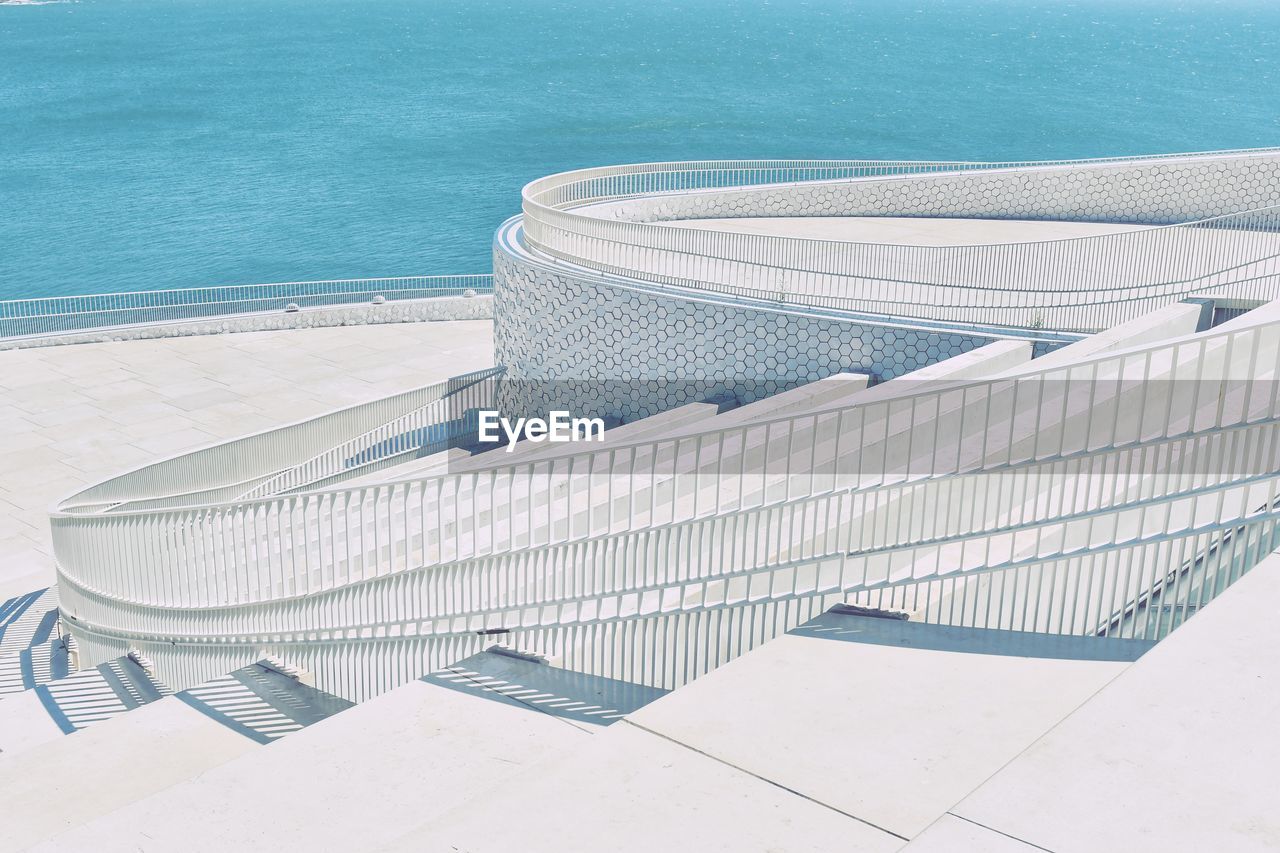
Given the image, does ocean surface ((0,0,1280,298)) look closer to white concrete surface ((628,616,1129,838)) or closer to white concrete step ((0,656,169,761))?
white concrete step ((0,656,169,761))

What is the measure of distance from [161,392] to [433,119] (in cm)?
6459

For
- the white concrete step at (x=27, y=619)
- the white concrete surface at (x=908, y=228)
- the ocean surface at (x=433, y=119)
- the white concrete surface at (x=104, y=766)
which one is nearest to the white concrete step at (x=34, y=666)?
the white concrete step at (x=27, y=619)

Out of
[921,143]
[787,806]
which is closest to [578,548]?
[787,806]

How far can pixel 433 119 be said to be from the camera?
8306cm

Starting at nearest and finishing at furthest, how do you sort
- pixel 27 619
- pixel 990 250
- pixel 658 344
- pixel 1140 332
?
pixel 1140 332 → pixel 27 619 → pixel 990 250 → pixel 658 344

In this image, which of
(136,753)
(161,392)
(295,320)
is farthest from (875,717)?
(295,320)

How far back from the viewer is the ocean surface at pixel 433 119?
52031mm

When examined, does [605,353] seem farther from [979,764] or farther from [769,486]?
[979,764]

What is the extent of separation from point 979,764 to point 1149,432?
2668 mm

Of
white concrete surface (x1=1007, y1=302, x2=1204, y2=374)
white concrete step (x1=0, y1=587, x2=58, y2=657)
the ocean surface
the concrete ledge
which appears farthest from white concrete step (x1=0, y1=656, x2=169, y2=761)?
the ocean surface

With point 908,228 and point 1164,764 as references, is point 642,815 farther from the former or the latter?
point 908,228

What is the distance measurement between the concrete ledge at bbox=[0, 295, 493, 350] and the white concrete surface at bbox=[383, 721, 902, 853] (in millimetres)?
21298

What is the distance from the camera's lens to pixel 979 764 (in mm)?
5820

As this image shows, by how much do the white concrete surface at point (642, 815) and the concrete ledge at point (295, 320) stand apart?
21.3 metres
